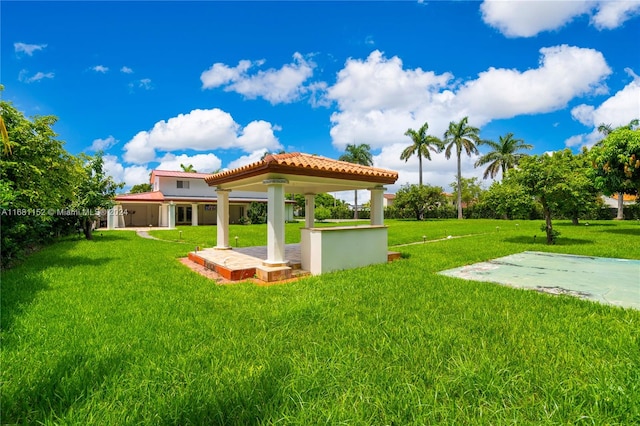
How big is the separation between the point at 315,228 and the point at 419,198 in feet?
111

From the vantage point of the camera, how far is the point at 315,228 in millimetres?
8164

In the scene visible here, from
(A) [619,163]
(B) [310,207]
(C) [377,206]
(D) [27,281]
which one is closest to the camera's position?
(D) [27,281]

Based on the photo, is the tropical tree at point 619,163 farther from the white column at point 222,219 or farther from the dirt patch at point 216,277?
the white column at point 222,219

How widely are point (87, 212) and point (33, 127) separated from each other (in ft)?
29.4

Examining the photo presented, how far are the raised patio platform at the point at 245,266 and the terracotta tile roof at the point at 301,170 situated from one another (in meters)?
2.47

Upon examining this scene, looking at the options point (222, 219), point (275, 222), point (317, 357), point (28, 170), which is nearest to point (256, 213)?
point (222, 219)

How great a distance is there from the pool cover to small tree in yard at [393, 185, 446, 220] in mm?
28370

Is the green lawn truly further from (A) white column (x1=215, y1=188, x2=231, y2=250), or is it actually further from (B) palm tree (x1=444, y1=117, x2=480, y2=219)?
(B) palm tree (x1=444, y1=117, x2=480, y2=219)

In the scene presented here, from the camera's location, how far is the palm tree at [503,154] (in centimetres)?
4372

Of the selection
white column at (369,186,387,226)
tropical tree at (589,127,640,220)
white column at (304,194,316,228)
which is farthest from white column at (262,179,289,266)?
tropical tree at (589,127,640,220)

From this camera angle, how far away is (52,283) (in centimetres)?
724

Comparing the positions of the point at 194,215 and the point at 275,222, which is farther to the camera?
the point at 194,215

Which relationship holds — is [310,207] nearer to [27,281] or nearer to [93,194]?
[27,281]

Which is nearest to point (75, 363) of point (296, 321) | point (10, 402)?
point (10, 402)
